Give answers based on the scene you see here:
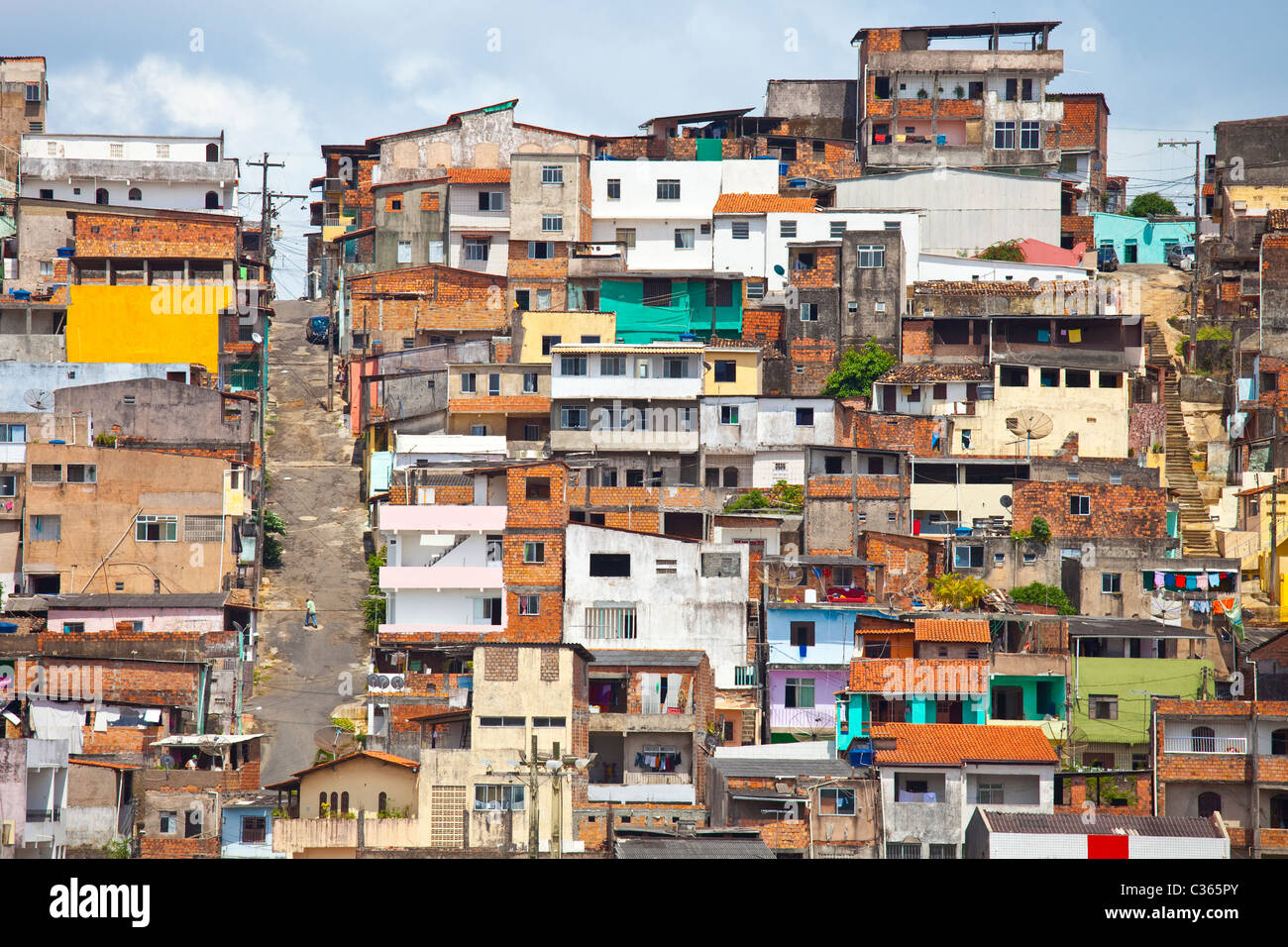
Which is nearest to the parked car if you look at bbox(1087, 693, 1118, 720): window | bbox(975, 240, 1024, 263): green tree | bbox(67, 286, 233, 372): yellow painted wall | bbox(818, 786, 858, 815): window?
bbox(67, 286, 233, 372): yellow painted wall

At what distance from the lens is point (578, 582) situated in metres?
47.8

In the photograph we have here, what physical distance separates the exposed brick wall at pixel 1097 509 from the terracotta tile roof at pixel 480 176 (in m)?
25.4

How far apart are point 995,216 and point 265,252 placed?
2922 centimetres

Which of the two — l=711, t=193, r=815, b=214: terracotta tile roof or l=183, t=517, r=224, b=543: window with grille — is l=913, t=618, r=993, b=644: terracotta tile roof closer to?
l=183, t=517, r=224, b=543: window with grille

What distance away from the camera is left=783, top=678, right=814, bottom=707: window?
149 ft

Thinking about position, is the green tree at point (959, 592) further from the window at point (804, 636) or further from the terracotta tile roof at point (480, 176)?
the terracotta tile roof at point (480, 176)

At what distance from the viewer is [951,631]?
1745 inches

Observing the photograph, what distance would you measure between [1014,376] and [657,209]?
1793 centimetres

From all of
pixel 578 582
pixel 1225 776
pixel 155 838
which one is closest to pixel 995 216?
pixel 578 582

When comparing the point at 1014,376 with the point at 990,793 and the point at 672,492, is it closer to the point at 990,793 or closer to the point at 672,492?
the point at 672,492

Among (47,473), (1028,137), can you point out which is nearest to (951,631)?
(47,473)

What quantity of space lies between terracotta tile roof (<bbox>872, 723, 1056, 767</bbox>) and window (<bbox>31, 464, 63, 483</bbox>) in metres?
24.8
